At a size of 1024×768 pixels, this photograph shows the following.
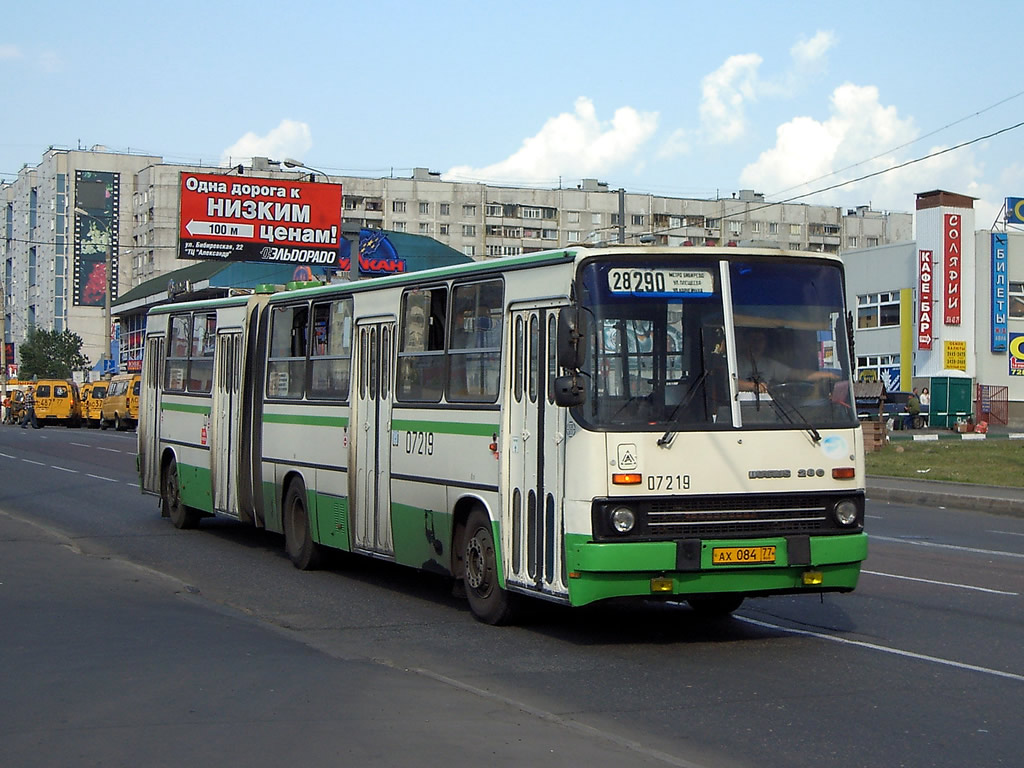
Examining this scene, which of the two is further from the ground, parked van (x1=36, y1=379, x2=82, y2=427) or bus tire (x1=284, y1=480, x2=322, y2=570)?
parked van (x1=36, y1=379, x2=82, y2=427)

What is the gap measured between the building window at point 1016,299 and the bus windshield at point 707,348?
5183 centimetres

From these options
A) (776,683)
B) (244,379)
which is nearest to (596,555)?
(776,683)

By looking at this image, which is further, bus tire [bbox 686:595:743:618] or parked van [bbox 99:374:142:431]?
parked van [bbox 99:374:142:431]

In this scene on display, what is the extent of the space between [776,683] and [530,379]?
9.53 feet

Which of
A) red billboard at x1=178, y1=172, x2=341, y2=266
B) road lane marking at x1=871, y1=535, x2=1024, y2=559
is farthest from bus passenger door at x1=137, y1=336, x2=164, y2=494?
red billboard at x1=178, y1=172, x2=341, y2=266

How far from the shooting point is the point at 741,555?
9.40 meters

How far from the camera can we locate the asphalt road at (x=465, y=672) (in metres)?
6.61

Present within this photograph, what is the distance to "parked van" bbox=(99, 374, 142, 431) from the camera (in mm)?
60147

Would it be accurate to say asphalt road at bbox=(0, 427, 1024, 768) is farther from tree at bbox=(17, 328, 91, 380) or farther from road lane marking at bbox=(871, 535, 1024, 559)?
tree at bbox=(17, 328, 91, 380)

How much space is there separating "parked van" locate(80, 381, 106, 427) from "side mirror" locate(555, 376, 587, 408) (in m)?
60.5

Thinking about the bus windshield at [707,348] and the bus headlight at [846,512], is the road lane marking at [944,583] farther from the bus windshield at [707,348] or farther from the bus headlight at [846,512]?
the bus windshield at [707,348]

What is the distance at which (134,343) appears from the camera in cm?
10056

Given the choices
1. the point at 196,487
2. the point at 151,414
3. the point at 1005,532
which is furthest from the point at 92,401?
the point at 1005,532

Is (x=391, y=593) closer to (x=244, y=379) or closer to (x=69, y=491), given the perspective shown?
(x=244, y=379)
